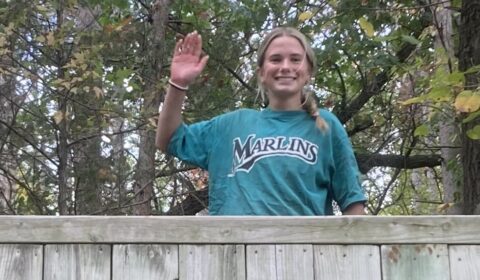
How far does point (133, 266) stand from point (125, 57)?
4.80m

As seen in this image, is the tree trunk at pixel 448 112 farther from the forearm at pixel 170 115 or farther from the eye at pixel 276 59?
the forearm at pixel 170 115

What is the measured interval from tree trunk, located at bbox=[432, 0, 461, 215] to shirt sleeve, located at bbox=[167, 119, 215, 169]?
7.02 ft

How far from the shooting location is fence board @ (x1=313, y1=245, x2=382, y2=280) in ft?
6.61

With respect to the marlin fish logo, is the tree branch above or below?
above

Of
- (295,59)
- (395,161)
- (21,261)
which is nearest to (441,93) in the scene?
(295,59)

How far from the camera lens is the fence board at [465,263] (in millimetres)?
2029

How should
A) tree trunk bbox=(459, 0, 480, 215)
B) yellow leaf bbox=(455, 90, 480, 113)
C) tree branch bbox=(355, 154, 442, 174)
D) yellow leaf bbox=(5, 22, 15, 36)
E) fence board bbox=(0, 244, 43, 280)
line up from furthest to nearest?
tree branch bbox=(355, 154, 442, 174), yellow leaf bbox=(5, 22, 15, 36), tree trunk bbox=(459, 0, 480, 215), yellow leaf bbox=(455, 90, 480, 113), fence board bbox=(0, 244, 43, 280)

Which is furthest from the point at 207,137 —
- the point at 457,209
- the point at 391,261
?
the point at 457,209

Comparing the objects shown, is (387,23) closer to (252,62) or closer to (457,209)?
(252,62)

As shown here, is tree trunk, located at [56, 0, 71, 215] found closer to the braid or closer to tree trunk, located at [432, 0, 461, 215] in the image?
tree trunk, located at [432, 0, 461, 215]

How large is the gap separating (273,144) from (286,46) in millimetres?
406

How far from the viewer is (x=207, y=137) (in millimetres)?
2717

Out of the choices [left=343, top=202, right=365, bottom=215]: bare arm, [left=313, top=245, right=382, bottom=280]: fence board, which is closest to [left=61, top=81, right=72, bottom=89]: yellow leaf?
[left=343, top=202, right=365, bottom=215]: bare arm

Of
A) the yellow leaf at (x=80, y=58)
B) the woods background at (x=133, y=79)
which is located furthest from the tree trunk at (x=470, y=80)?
the yellow leaf at (x=80, y=58)
